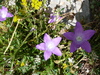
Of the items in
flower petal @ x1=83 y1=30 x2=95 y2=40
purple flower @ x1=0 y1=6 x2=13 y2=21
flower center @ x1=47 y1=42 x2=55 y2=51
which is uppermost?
purple flower @ x1=0 y1=6 x2=13 y2=21

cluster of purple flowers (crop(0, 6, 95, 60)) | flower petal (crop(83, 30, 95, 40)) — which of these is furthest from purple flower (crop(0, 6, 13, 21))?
flower petal (crop(83, 30, 95, 40))

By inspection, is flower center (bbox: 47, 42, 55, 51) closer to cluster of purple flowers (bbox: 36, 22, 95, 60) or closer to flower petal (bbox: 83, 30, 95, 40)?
cluster of purple flowers (bbox: 36, 22, 95, 60)

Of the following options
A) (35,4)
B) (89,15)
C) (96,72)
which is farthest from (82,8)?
(96,72)

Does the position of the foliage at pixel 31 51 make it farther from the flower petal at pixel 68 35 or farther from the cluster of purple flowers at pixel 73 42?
the flower petal at pixel 68 35

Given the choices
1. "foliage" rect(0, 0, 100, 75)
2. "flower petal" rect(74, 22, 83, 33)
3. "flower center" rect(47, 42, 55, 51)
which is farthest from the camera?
"foliage" rect(0, 0, 100, 75)

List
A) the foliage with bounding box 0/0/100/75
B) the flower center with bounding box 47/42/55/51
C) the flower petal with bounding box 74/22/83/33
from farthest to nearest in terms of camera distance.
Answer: the foliage with bounding box 0/0/100/75 < the flower center with bounding box 47/42/55/51 < the flower petal with bounding box 74/22/83/33

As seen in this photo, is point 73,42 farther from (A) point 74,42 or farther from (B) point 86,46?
(B) point 86,46

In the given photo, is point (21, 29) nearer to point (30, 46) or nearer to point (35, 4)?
point (30, 46)

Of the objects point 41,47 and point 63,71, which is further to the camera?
point 63,71

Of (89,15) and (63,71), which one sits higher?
(89,15)
